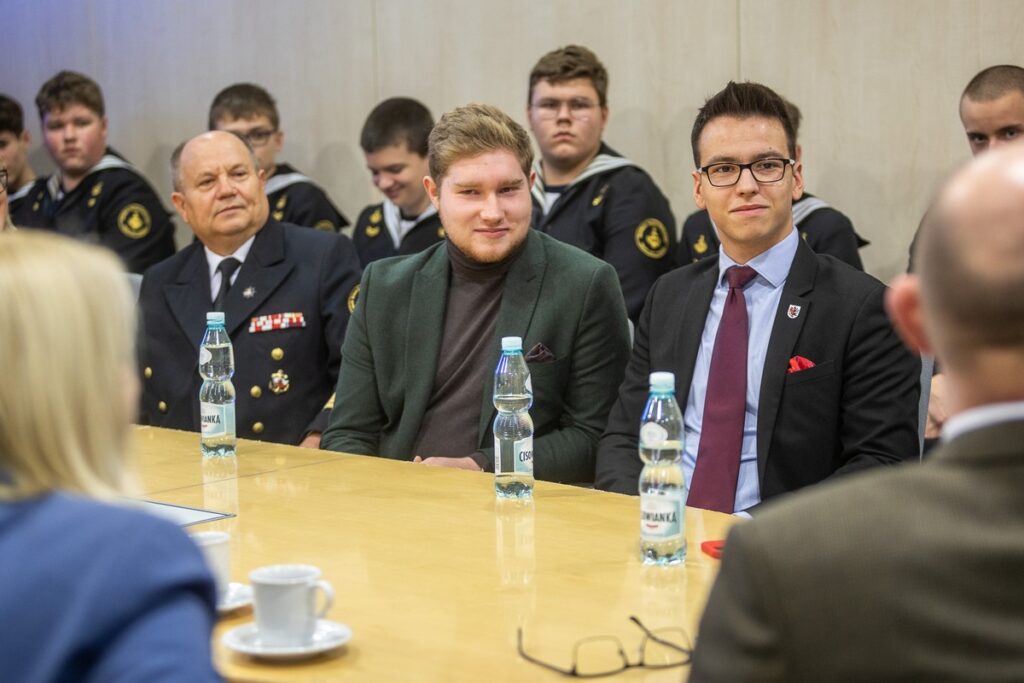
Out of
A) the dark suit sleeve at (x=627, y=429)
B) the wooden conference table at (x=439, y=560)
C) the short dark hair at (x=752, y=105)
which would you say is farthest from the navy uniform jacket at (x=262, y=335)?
the short dark hair at (x=752, y=105)

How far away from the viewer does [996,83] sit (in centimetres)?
407

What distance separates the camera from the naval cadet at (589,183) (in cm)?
483

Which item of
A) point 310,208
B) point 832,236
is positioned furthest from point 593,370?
point 310,208

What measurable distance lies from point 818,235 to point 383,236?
190 centimetres

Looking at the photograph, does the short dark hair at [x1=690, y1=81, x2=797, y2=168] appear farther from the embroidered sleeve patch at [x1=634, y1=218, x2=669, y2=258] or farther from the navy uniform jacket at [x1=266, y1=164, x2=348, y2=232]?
the navy uniform jacket at [x1=266, y1=164, x2=348, y2=232]

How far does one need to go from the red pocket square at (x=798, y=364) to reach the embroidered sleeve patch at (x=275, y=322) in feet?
5.60

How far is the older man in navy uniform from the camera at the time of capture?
13.1ft

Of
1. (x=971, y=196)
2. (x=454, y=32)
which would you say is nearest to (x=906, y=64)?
(x=454, y=32)

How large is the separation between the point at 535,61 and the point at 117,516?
4804mm

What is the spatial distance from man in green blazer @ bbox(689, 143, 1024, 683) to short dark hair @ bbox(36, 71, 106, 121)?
232 inches

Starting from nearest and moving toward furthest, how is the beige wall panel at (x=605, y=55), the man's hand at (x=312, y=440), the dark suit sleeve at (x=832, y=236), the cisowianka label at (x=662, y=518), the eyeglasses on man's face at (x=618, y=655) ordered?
the eyeglasses on man's face at (x=618, y=655) < the cisowianka label at (x=662, y=518) < the man's hand at (x=312, y=440) < the dark suit sleeve at (x=832, y=236) < the beige wall panel at (x=605, y=55)

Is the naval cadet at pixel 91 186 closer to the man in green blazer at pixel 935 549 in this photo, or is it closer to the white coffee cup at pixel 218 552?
the white coffee cup at pixel 218 552

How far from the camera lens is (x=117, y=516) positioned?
1.19m

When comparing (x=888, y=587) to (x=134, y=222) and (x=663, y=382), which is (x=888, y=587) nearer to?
(x=663, y=382)
